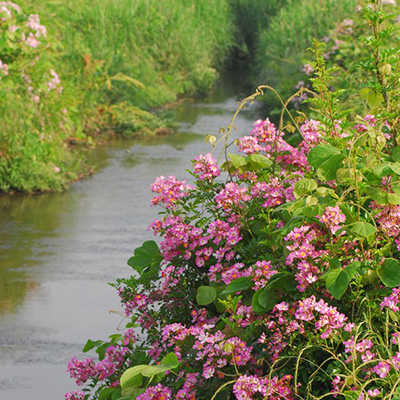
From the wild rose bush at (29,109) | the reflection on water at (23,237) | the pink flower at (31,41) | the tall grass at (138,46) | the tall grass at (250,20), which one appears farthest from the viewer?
the tall grass at (250,20)

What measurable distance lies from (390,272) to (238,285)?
50cm

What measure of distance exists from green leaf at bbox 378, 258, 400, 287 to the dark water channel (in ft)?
6.52

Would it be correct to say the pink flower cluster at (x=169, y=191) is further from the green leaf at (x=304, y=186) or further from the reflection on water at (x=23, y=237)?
the reflection on water at (x=23, y=237)

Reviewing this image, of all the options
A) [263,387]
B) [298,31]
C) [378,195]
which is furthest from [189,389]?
[298,31]

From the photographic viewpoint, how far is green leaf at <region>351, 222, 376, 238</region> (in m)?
2.34

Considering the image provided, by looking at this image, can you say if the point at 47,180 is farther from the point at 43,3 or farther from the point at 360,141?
the point at 360,141

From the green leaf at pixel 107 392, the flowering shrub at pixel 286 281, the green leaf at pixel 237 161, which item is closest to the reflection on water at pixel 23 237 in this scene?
the green leaf at pixel 107 392

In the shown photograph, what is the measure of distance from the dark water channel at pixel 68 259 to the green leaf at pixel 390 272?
199 cm

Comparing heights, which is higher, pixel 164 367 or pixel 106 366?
pixel 164 367

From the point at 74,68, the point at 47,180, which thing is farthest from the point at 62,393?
the point at 74,68

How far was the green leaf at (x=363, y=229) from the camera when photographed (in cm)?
234

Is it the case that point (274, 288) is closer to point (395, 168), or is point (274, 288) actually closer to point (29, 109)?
point (395, 168)

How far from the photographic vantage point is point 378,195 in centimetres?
248

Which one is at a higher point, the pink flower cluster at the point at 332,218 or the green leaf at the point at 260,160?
the green leaf at the point at 260,160
